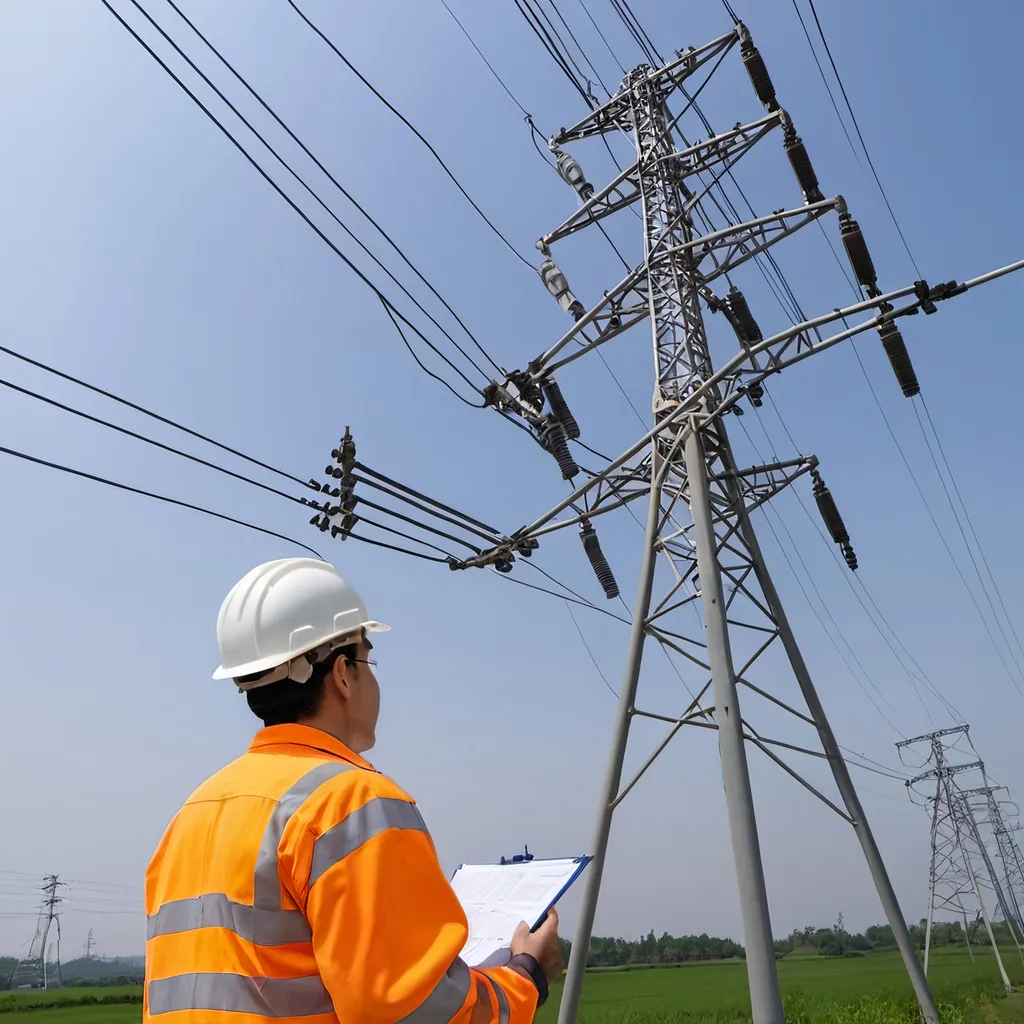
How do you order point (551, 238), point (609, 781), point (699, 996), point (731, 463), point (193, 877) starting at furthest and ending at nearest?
point (699, 996)
point (551, 238)
point (731, 463)
point (609, 781)
point (193, 877)

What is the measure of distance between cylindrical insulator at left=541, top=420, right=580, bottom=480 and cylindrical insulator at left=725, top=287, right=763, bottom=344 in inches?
156

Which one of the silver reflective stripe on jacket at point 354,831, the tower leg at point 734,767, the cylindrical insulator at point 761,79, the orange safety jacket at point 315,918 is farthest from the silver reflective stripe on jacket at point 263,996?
the cylindrical insulator at point 761,79

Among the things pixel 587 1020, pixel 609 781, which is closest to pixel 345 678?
pixel 609 781

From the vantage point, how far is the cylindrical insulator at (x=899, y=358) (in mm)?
8523

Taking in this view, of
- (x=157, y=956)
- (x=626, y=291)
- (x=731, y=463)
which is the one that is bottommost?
(x=157, y=956)

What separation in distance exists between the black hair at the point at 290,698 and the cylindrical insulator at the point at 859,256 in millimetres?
8240

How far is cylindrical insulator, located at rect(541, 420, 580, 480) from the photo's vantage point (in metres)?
9.90

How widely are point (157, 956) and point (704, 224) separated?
12.0 meters

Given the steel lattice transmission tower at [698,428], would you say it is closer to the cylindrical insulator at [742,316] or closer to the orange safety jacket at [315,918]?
the cylindrical insulator at [742,316]

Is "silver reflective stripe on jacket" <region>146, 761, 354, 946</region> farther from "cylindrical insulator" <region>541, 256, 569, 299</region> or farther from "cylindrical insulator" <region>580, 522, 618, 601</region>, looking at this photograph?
"cylindrical insulator" <region>541, 256, 569, 299</region>

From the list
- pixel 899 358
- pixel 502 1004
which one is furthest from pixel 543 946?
pixel 899 358

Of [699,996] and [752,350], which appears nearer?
[752,350]

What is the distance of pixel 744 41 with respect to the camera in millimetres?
11039

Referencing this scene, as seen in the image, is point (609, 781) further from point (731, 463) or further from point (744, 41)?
point (744, 41)
